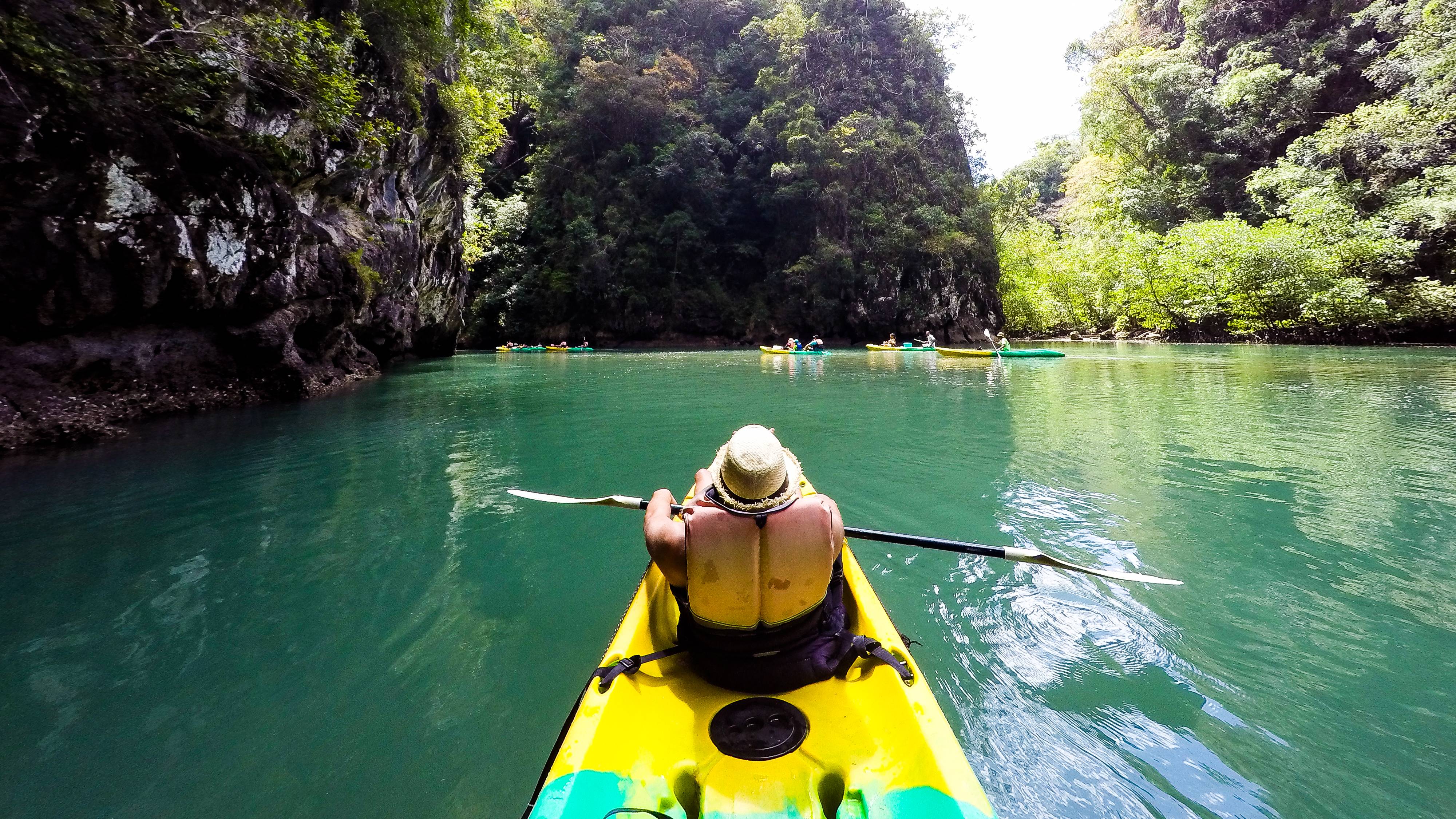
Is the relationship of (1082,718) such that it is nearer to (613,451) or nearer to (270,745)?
(270,745)

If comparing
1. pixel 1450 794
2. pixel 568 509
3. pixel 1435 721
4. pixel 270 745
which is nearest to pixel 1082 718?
pixel 1450 794

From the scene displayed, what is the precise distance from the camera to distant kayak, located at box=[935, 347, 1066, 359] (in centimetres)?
1736

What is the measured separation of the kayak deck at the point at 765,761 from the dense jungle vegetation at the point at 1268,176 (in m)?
26.0

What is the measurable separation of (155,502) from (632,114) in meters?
30.0

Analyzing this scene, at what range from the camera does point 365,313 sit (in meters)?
13.6

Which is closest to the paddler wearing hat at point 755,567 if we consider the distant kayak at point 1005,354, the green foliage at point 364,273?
the green foliage at point 364,273

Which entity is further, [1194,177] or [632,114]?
[632,114]

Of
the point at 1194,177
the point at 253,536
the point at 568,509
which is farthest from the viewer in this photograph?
the point at 1194,177

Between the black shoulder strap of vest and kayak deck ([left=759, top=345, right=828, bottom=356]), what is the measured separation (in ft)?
67.2

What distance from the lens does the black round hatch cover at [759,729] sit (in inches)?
62.3

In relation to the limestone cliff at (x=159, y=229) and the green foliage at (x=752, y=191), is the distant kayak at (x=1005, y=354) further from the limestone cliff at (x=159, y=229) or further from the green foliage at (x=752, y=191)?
the limestone cliff at (x=159, y=229)

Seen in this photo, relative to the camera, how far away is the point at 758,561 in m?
1.65

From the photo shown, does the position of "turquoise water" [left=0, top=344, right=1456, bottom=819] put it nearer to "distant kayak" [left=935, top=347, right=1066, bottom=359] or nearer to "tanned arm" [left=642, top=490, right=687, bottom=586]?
"tanned arm" [left=642, top=490, right=687, bottom=586]

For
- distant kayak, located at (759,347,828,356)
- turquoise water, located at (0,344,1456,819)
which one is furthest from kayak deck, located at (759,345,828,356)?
turquoise water, located at (0,344,1456,819)
